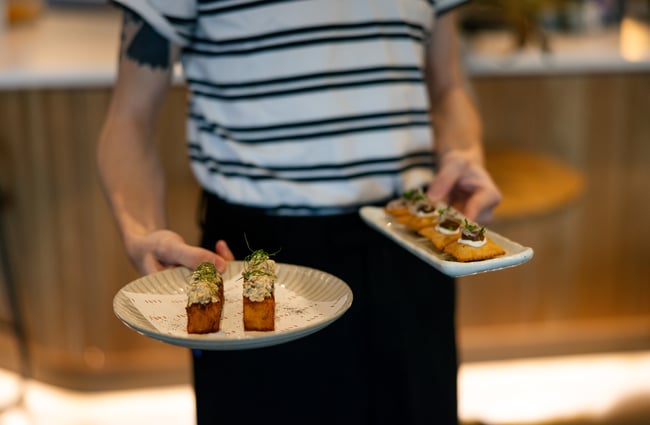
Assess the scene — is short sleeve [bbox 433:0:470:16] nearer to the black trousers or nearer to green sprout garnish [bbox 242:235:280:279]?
the black trousers

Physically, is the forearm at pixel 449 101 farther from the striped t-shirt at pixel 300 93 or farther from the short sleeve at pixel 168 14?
the short sleeve at pixel 168 14

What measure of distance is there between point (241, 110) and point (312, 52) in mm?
111

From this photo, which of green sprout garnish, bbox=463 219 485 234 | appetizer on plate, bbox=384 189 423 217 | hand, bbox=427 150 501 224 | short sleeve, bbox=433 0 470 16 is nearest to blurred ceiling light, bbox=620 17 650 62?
short sleeve, bbox=433 0 470 16

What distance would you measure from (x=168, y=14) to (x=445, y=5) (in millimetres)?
374

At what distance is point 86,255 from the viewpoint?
7.97ft

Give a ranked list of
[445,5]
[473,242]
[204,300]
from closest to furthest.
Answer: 1. [204,300]
2. [473,242]
3. [445,5]

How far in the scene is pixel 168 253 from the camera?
2.73 feet

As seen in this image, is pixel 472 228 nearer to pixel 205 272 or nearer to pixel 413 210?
pixel 413 210

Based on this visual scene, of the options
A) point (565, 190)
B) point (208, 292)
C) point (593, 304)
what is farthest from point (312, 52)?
point (593, 304)

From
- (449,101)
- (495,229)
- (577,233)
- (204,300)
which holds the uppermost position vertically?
(449,101)

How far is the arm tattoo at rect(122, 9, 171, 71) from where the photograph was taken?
3.28 ft

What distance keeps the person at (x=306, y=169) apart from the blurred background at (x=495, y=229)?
42.3 inches

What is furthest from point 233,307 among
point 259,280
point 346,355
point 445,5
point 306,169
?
point 445,5

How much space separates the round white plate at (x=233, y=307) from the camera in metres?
0.68
